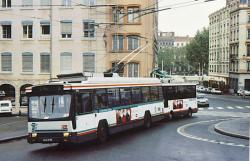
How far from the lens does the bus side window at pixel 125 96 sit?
74.2 ft

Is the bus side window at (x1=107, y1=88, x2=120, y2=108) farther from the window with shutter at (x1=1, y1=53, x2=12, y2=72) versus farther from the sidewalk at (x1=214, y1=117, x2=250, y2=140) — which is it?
the window with shutter at (x1=1, y1=53, x2=12, y2=72)

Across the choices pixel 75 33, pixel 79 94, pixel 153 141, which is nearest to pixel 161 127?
pixel 153 141

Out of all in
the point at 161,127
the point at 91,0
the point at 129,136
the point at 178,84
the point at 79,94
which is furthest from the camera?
the point at 91,0

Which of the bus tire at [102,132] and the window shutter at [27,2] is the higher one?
the window shutter at [27,2]

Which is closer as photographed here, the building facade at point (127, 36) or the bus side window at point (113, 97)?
the bus side window at point (113, 97)

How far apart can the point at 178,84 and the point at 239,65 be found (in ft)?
195

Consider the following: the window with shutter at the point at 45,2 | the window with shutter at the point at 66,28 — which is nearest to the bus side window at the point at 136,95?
the window with shutter at the point at 66,28

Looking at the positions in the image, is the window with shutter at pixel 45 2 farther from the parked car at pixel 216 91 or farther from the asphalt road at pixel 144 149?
the parked car at pixel 216 91

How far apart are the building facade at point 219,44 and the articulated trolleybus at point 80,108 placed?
81.9 m

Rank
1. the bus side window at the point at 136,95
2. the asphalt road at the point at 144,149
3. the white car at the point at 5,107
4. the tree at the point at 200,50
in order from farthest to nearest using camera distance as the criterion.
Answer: the tree at the point at 200,50, the white car at the point at 5,107, the bus side window at the point at 136,95, the asphalt road at the point at 144,149

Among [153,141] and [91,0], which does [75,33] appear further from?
[153,141]

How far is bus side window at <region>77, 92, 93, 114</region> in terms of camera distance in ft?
58.7

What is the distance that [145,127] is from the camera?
1028 inches

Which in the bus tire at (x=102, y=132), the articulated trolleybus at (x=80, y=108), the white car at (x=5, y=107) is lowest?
the white car at (x=5, y=107)
